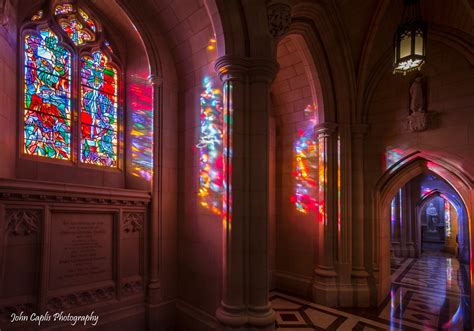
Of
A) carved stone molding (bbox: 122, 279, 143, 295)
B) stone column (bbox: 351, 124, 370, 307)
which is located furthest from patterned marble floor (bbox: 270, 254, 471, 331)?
carved stone molding (bbox: 122, 279, 143, 295)

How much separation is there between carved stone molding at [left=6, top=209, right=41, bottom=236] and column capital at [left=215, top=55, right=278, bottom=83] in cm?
294

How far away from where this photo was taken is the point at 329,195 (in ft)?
19.9

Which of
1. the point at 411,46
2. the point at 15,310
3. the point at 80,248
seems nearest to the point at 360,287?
the point at 411,46

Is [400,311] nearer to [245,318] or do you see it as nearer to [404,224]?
[245,318]

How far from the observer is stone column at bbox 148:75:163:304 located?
15.1 ft

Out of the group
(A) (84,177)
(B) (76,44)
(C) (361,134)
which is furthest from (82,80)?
(C) (361,134)

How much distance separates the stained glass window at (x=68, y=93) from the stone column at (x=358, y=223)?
15.9 feet

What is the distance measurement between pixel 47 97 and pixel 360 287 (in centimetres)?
657

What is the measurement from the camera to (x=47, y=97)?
14.7 ft

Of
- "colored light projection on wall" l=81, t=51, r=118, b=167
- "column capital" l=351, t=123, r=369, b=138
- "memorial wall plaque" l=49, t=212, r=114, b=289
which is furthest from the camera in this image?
"column capital" l=351, t=123, r=369, b=138

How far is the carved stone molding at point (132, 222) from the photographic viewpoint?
4.57 meters

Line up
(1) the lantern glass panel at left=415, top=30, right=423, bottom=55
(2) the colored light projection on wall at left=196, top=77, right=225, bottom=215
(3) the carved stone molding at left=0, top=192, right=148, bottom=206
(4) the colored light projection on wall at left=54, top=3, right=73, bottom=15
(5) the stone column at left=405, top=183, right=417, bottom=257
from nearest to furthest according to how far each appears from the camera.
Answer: (3) the carved stone molding at left=0, top=192, right=148, bottom=206 → (2) the colored light projection on wall at left=196, top=77, right=225, bottom=215 → (1) the lantern glass panel at left=415, top=30, right=423, bottom=55 → (4) the colored light projection on wall at left=54, top=3, right=73, bottom=15 → (5) the stone column at left=405, top=183, right=417, bottom=257

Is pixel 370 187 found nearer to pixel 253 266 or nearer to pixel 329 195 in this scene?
pixel 329 195

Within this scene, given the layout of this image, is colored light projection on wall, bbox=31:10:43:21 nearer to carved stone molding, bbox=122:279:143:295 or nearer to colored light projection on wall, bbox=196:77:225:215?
colored light projection on wall, bbox=196:77:225:215
